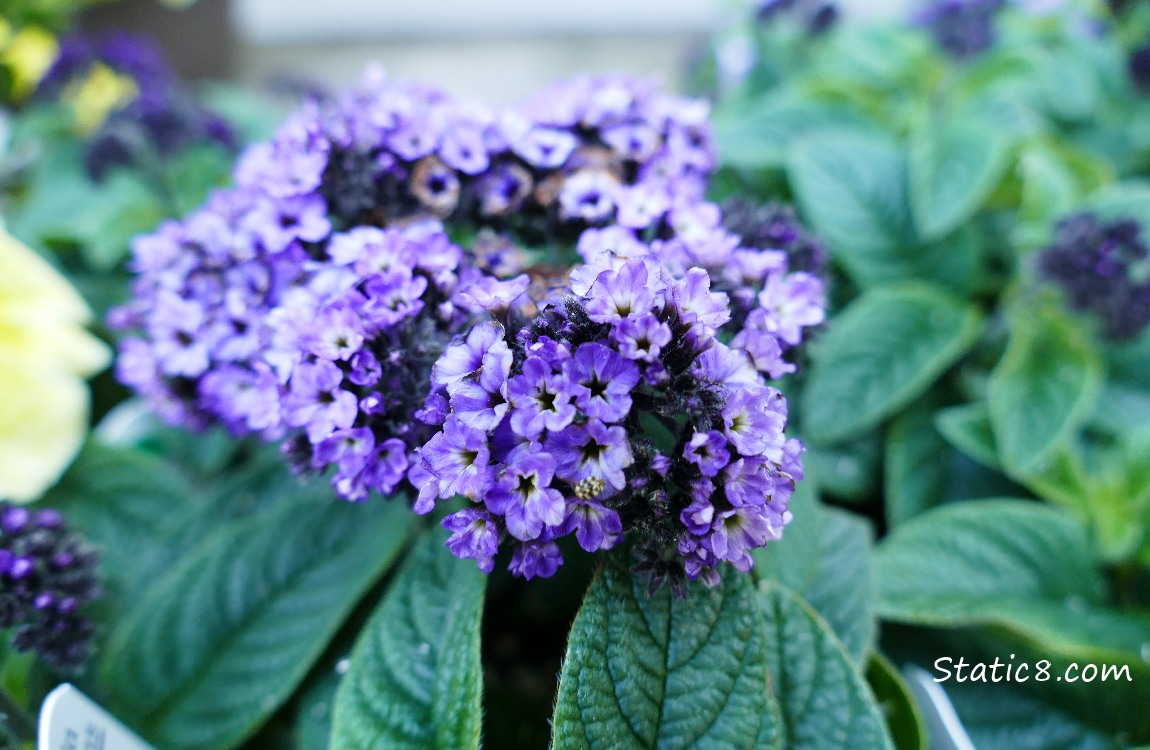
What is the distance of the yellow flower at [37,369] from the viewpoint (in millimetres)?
917

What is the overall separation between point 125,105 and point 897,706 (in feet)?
5.09

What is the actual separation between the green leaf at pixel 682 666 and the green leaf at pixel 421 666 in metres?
0.10

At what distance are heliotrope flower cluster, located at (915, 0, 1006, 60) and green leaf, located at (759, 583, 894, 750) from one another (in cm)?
125

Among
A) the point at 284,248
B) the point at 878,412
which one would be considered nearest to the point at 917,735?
the point at 878,412

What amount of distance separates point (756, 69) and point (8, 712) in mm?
1612

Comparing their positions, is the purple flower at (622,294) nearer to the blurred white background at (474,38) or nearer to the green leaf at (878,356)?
the green leaf at (878,356)

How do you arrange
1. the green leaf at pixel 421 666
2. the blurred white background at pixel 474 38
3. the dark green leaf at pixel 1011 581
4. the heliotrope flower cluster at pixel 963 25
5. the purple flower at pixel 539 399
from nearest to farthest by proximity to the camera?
the purple flower at pixel 539 399
the green leaf at pixel 421 666
the dark green leaf at pixel 1011 581
the heliotrope flower cluster at pixel 963 25
the blurred white background at pixel 474 38

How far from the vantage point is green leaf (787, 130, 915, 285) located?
120 cm

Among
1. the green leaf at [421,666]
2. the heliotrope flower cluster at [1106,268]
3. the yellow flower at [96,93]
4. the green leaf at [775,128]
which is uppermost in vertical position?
the yellow flower at [96,93]

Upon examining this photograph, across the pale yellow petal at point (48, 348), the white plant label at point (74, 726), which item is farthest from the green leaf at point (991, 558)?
the pale yellow petal at point (48, 348)

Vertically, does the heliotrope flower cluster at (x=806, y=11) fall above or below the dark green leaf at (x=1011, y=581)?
above

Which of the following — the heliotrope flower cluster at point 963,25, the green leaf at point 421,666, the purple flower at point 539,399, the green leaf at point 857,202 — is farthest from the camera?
the heliotrope flower cluster at point 963,25

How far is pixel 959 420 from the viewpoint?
41.3 inches

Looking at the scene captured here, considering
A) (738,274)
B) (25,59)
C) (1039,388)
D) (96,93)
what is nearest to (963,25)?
(1039,388)
